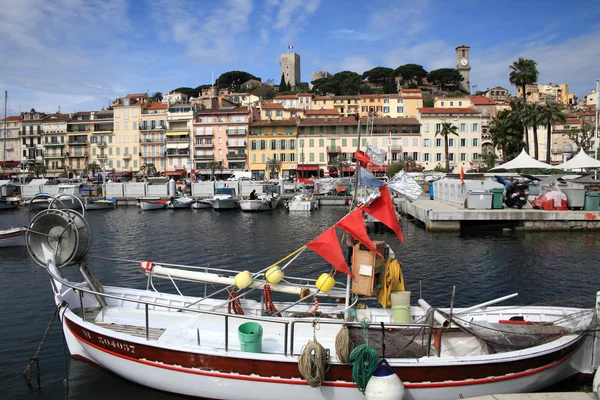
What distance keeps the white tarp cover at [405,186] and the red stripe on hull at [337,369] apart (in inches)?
140

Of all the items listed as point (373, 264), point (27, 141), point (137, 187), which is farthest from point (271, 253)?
point (27, 141)

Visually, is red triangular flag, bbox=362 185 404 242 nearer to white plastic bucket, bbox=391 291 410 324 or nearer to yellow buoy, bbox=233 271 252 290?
white plastic bucket, bbox=391 291 410 324

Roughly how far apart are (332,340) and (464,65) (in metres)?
163

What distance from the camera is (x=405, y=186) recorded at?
986 cm

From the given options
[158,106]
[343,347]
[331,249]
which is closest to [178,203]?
[158,106]

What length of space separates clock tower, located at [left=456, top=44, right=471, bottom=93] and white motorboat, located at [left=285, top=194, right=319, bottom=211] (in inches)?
4715

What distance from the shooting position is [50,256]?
1083 cm

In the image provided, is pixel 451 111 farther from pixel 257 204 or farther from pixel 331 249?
pixel 331 249

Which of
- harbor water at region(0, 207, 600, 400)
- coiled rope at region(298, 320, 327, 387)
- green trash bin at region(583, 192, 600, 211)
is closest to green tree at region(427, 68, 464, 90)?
harbor water at region(0, 207, 600, 400)

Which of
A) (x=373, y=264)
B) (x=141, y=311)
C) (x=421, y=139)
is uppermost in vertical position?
(x=421, y=139)

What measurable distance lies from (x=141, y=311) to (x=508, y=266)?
16.9 m

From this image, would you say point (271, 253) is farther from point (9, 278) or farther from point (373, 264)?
point (373, 264)

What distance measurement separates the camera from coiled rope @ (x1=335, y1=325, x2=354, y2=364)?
8.33m

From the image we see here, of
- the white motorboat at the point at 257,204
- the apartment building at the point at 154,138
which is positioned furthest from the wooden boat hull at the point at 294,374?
the apartment building at the point at 154,138
